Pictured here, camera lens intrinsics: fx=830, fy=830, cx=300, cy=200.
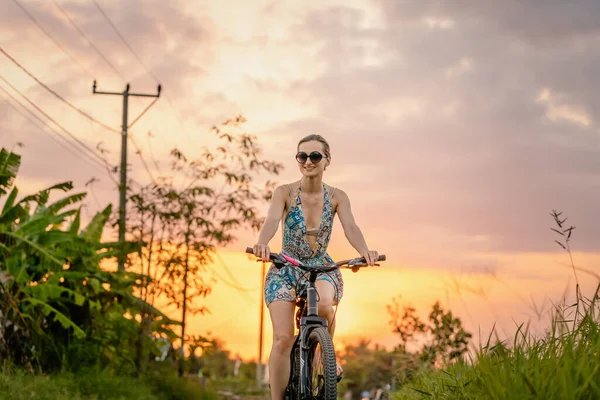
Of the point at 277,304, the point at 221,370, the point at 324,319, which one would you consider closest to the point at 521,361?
the point at 324,319

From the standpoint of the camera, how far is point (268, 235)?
629 cm

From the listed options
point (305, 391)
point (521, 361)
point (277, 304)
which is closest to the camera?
point (521, 361)

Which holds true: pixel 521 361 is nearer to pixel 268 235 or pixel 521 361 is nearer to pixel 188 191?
pixel 268 235

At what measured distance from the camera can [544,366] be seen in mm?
4578

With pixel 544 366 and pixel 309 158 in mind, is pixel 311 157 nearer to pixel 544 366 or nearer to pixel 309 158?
pixel 309 158

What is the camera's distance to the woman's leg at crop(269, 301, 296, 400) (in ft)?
20.5

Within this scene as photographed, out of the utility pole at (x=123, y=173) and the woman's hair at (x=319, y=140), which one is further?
the utility pole at (x=123, y=173)

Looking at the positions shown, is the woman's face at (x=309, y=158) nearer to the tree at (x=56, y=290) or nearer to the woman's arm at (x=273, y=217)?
the woman's arm at (x=273, y=217)

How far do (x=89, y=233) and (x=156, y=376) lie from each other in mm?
3346

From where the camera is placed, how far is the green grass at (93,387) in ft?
38.4

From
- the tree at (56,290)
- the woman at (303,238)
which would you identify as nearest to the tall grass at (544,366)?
the woman at (303,238)

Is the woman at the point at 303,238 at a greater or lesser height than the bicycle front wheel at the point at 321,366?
greater

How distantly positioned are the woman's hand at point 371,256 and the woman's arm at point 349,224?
0.38 metres

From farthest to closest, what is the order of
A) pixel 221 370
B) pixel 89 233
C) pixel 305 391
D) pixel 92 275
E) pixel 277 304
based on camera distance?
pixel 221 370 < pixel 89 233 < pixel 92 275 < pixel 277 304 < pixel 305 391
